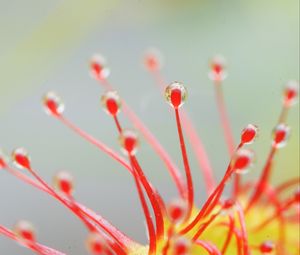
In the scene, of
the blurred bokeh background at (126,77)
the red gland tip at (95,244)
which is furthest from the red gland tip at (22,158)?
the blurred bokeh background at (126,77)

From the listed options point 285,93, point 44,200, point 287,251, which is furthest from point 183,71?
point 287,251

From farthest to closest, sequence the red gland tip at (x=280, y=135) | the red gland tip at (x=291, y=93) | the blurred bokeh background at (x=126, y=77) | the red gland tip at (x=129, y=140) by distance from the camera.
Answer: the blurred bokeh background at (x=126, y=77) → the red gland tip at (x=291, y=93) → the red gland tip at (x=280, y=135) → the red gland tip at (x=129, y=140)

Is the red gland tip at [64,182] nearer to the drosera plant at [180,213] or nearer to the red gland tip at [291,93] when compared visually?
the drosera plant at [180,213]

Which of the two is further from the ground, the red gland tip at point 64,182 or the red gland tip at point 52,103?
the red gland tip at point 52,103

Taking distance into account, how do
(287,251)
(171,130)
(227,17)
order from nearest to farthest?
(287,251)
(171,130)
(227,17)

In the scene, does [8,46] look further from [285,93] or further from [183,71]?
[285,93]

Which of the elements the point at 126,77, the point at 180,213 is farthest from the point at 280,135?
the point at 126,77
